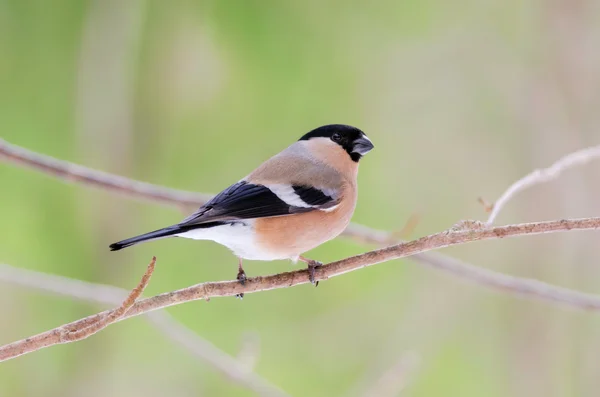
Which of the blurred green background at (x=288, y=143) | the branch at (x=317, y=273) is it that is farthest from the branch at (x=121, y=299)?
the blurred green background at (x=288, y=143)

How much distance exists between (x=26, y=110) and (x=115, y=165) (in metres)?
0.39

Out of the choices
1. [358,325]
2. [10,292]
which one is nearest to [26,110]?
[10,292]

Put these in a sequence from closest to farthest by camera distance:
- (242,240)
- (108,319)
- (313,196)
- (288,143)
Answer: (108,319) → (242,240) → (313,196) → (288,143)

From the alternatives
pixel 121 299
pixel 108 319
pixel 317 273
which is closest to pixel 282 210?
pixel 317 273

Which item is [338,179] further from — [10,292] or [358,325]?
[10,292]

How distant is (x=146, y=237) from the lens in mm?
1229

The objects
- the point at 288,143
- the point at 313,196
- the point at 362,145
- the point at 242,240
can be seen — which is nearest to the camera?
the point at 242,240

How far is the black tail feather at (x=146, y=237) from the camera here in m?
1.11

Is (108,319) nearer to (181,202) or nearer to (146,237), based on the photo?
(146,237)

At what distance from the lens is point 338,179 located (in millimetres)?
1791

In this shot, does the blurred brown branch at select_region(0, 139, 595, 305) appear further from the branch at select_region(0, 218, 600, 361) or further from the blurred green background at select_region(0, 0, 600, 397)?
the blurred green background at select_region(0, 0, 600, 397)

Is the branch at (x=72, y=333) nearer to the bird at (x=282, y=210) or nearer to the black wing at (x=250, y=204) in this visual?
the bird at (x=282, y=210)

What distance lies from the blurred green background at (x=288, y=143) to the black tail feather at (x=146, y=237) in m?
1.20

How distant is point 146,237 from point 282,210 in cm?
47
